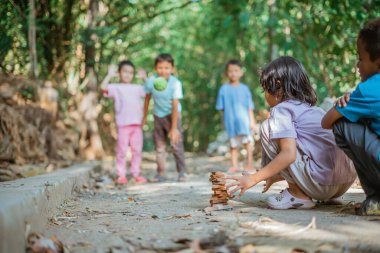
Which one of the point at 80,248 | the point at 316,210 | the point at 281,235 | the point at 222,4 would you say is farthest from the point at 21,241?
the point at 222,4

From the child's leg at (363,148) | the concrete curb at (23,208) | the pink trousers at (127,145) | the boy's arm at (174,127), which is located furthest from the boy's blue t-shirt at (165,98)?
the child's leg at (363,148)

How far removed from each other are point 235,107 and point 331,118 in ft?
14.2

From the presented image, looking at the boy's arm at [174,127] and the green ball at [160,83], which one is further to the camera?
the green ball at [160,83]

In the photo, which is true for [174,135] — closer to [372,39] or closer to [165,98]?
[165,98]

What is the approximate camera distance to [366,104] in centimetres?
245

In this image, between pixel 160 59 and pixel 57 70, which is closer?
pixel 160 59

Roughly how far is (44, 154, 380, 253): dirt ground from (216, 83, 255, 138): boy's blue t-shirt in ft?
11.3

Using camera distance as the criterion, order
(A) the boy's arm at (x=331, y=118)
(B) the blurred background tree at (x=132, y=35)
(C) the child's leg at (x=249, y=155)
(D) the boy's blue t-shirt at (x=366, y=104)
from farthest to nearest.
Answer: (C) the child's leg at (x=249, y=155)
(B) the blurred background tree at (x=132, y=35)
(A) the boy's arm at (x=331, y=118)
(D) the boy's blue t-shirt at (x=366, y=104)

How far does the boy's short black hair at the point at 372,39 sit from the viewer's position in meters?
2.47

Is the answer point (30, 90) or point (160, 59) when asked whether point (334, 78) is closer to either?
point (160, 59)

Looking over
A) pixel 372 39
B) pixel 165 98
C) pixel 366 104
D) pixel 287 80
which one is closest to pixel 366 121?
pixel 366 104

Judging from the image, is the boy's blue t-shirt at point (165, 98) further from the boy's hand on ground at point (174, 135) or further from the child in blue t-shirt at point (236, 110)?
the child in blue t-shirt at point (236, 110)

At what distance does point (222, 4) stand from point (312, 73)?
271 centimetres

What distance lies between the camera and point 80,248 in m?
2.05
